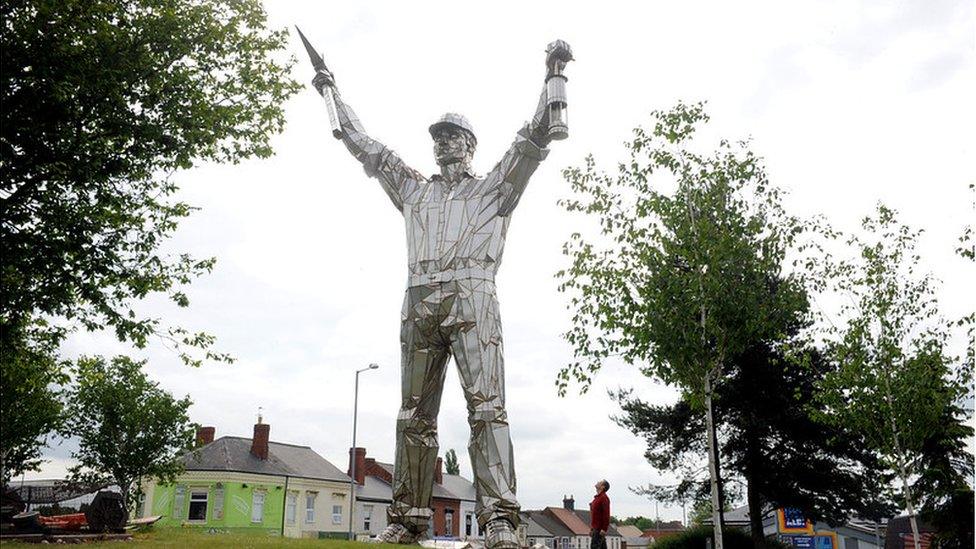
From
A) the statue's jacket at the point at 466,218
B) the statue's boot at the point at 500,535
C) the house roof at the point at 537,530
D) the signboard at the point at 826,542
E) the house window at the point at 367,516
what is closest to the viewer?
the statue's boot at the point at 500,535

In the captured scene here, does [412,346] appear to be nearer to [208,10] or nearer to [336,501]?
[208,10]

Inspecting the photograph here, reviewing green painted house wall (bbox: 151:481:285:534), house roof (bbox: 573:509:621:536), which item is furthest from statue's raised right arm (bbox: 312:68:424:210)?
house roof (bbox: 573:509:621:536)

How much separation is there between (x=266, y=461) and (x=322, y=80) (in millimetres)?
30173

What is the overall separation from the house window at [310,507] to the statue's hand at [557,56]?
107 feet

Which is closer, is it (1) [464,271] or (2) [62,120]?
(1) [464,271]

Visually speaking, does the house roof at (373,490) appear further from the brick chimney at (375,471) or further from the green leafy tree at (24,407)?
the green leafy tree at (24,407)

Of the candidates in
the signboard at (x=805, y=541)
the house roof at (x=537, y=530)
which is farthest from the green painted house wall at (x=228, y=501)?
the house roof at (x=537, y=530)

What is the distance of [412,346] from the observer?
9898 mm

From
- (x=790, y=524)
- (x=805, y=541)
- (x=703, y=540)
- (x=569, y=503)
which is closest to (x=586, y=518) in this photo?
(x=569, y=503)

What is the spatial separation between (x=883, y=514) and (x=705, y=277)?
44.7ft

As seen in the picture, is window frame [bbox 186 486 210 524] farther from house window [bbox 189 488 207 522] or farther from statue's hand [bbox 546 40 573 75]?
statue's hand [bbox 546 40 573 75]

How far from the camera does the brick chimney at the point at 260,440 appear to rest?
1492 inches

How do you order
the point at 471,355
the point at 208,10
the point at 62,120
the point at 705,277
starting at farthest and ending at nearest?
the point at 705,277, the point at 208,10, the point at 62,120, the point at 471,355

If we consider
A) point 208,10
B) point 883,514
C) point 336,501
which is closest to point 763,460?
point 883,514
